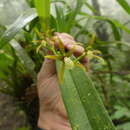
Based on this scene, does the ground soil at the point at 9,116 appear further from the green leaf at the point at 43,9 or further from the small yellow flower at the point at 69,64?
the small yellow flower at the point at 69,64

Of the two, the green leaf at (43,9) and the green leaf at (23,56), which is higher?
the green leaf at (43,9)

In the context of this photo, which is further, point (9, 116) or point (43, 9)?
point (9, 116)

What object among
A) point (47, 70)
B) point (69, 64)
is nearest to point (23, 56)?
point (47, 70)

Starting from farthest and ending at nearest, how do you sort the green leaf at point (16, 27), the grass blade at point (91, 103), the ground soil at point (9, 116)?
the ground soil at point (9, 116)
the green leaf at point (16, 27)
the grass blade at point (91, 103)

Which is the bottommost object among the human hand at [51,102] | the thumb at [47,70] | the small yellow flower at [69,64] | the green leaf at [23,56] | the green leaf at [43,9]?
the human hand at [51,102]

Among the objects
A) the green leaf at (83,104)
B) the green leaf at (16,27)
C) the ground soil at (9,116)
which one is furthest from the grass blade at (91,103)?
the ground soil at (9,116)

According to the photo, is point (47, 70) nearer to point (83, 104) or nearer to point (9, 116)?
point (83, 104)

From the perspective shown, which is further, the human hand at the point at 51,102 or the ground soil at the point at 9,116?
the ground soil at the point at 9,116
